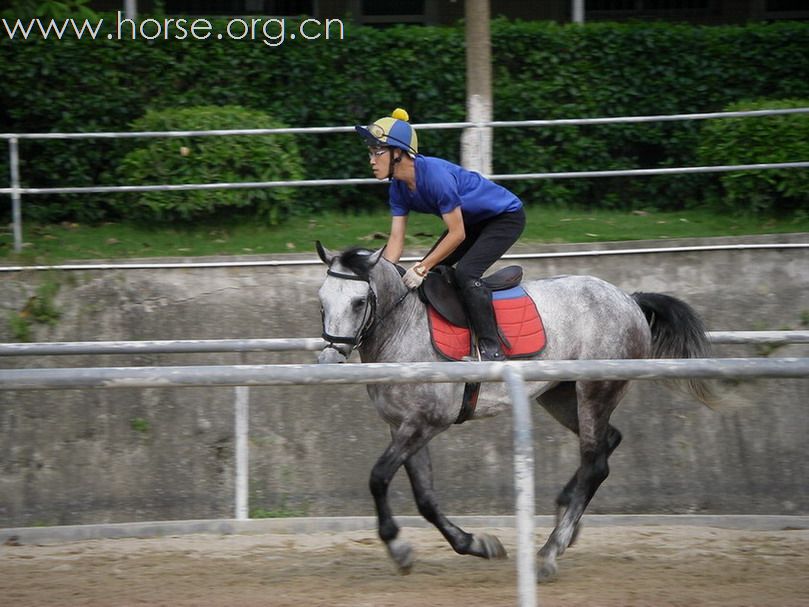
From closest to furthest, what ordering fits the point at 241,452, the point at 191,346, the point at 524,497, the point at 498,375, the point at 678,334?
the point at 524,497
the point at 498,375
the point at 191,346
the point at 678,334
the point at 241,452

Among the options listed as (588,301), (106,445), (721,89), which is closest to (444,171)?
(588,301)

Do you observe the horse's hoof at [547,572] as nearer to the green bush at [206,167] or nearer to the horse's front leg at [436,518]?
the horse's front leg at [436,518]

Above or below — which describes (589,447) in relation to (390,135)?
below

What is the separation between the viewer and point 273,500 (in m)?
7.58


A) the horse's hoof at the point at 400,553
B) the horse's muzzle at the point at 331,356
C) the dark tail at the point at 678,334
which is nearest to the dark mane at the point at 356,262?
the horse's muzzle at the point at 331,356

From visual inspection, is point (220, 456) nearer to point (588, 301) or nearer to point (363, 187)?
point (588, 301)

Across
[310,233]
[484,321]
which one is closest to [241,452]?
[484,321]

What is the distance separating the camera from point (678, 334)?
21.3 ft

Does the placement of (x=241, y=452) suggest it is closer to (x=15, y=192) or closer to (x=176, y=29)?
(x=15, y=192)

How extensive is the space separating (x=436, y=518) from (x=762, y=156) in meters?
5.75

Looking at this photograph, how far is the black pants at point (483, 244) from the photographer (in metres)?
6.16

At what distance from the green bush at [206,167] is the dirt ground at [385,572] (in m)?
3.85

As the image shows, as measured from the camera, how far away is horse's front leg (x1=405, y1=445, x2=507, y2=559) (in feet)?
19.3

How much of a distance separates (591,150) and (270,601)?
724 cm
